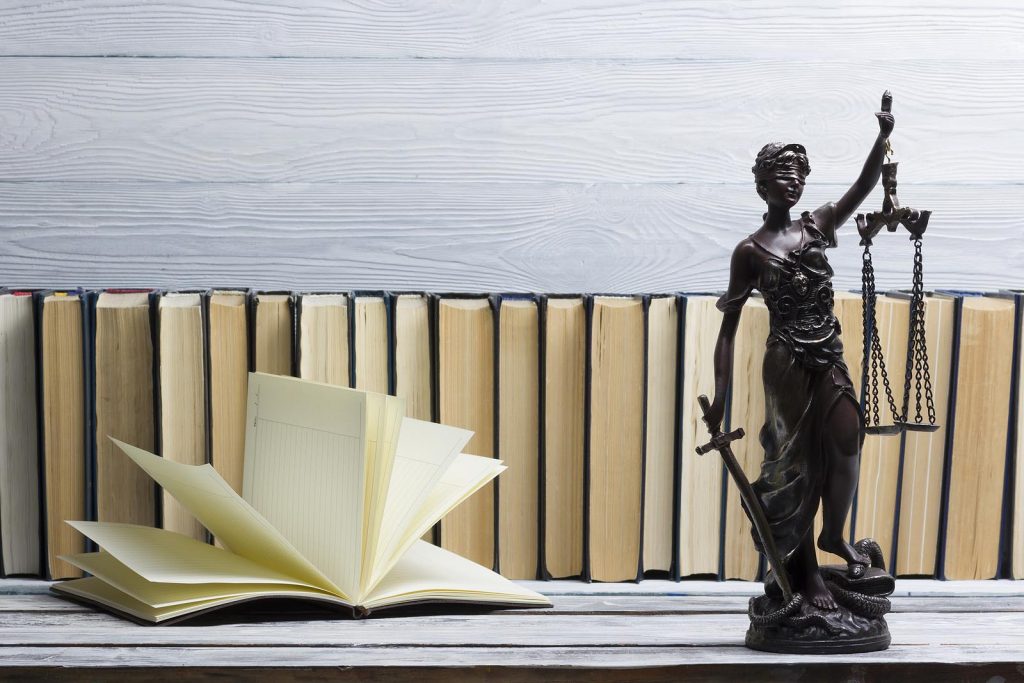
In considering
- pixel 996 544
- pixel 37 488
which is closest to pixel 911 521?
pixel 996 544

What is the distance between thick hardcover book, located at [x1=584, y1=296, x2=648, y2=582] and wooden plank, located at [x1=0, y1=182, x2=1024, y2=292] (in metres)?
0.23

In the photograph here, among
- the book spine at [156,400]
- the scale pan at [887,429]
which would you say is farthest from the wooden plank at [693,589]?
the scale pan at [887,429]

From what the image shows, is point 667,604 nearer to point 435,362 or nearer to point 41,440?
point 435,362

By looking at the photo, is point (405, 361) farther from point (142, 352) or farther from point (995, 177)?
point (995, 177)

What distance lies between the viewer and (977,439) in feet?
3.14

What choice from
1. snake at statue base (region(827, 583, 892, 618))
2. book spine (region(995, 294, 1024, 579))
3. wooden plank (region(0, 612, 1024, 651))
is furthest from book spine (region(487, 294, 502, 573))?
book spine (region(995, 294, 1024, 579))

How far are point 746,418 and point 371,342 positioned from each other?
0.34 meters

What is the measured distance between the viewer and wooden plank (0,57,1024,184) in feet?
3.80

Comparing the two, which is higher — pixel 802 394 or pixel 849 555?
pixel 802 394

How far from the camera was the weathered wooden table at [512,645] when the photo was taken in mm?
741

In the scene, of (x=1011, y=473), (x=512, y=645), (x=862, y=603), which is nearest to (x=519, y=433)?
(x=512, y=645)

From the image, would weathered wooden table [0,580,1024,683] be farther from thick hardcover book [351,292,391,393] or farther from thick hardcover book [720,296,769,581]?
thick hardcover book [351,292,391,393]

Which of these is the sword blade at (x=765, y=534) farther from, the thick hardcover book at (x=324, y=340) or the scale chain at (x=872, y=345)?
the thick hardcover book at (x=324, y=340)

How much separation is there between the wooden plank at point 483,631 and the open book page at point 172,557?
1.4 inches
